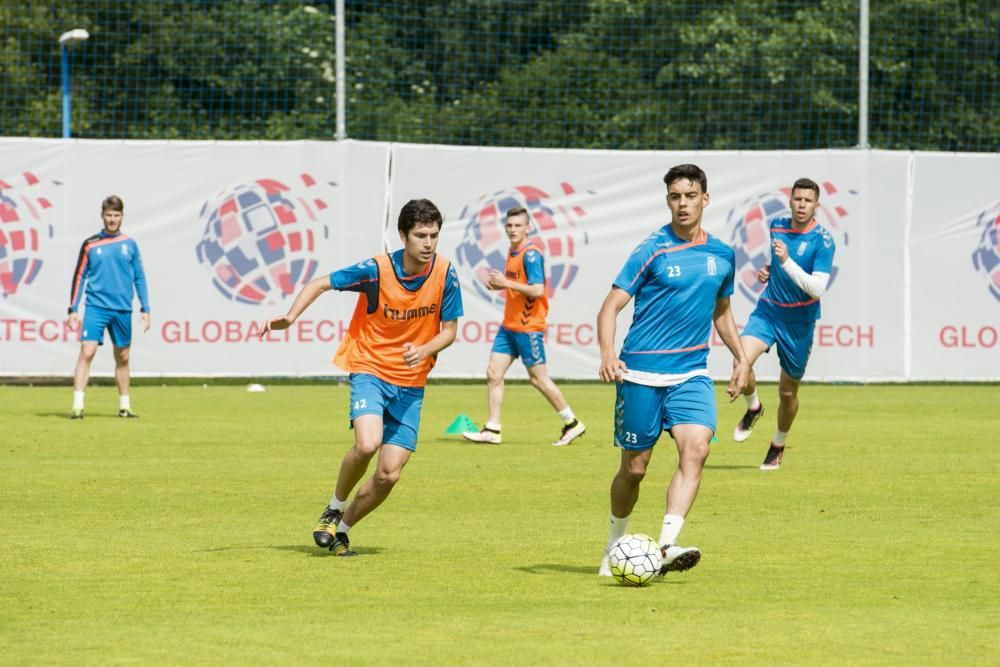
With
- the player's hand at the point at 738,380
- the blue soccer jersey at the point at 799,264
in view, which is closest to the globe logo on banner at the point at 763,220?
the blue soccer jersey at the point at 799,264

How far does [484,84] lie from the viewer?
→ 1351 inches

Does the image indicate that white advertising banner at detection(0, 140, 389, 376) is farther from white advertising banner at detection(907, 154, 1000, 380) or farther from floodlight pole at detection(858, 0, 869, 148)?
white advertising banner at detection(907, 154, 1000, 380)

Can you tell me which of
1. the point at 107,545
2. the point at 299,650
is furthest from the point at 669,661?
the point at 107,545

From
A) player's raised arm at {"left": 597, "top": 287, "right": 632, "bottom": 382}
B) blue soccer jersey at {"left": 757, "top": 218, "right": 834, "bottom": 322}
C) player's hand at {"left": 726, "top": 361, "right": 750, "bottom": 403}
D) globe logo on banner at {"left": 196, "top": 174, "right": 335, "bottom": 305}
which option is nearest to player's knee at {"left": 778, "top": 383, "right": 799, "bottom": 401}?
blue soccer jersey at {"left": 757, "top": 218, "right": 834, "bottom": 322}

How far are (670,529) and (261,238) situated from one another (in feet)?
52.7

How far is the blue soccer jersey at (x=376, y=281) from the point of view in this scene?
9.72m

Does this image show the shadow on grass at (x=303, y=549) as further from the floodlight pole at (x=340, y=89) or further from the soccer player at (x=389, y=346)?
the floodlight pole at (x=340, y=89)

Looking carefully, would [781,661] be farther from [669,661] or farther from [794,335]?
[794,335]

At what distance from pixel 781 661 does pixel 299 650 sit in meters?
1.93

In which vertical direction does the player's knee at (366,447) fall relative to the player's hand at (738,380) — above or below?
below

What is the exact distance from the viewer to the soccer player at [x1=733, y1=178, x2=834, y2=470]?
14305mm

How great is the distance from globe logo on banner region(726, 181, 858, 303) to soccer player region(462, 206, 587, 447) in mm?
8417

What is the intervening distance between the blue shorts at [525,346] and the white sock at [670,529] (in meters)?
8.00

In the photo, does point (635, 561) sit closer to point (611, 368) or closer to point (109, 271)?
point (611, 368)
